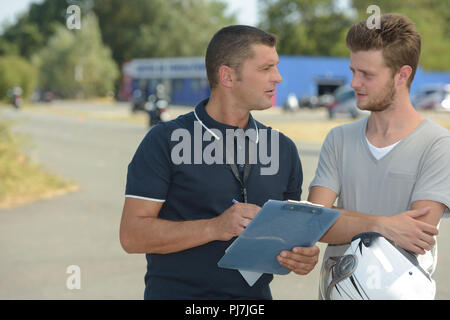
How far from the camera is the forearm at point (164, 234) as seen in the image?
2518 millimetres

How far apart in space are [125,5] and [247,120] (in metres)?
102

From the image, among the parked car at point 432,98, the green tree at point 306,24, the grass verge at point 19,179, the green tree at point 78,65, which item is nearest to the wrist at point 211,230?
the grass verge at point 19,179

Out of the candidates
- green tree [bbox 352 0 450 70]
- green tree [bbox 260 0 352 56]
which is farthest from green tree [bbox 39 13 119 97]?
green tree [bbox 352 0 450 70]

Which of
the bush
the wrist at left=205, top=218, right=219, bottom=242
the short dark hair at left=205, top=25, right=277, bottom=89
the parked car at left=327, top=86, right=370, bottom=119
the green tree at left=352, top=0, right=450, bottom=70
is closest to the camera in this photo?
the wrist at left=205, top=218, right=219, bottom=242

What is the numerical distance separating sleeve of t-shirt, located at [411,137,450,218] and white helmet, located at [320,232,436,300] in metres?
0.32

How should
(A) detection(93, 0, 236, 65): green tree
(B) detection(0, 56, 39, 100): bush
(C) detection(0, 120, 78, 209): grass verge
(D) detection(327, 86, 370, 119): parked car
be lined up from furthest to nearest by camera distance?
(A) detection(93, 0, 236, 65): green tree → (B) detection(0, 56, 39, 100): bush → (D) detection(327, 86, 370, 119): parked car → (C) detection(0, 120, 78, 209): grass verge

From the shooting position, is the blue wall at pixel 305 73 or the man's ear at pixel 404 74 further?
the blue wall at pixel 305 73

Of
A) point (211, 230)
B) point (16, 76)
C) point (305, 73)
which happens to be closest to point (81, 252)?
point (211, 230)

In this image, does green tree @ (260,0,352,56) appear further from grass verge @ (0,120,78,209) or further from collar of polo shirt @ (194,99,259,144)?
collar of polo shirt @ (194,99,259,144)

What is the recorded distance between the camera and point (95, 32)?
84.5 meters

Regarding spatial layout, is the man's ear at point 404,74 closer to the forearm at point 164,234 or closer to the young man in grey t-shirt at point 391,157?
the young man in grey t-shirt at point 391,157

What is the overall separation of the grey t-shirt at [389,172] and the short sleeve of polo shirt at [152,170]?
2.15ft

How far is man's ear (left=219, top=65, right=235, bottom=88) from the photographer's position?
2723mm

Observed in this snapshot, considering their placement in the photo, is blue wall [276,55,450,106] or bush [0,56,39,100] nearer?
blue wall [276,55,450,106]
